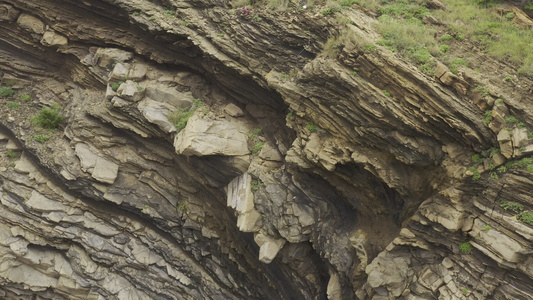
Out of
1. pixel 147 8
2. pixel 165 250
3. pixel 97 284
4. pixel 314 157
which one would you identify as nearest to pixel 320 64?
pixel 314 157

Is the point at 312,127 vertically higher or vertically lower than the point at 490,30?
lower

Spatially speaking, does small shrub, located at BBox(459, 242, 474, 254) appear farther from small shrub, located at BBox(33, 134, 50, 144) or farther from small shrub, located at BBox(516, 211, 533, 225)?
small shrub, located at BBox(33, 134, 50, 144)

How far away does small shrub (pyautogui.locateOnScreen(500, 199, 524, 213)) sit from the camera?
972cm

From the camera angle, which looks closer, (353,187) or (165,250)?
(353,187)

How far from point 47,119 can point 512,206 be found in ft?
55.7

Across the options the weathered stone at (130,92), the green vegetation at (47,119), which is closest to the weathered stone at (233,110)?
the weathered stone at (130,92)

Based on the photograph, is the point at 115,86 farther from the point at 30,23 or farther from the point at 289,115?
the point at 289,115

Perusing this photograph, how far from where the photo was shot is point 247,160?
14.2m

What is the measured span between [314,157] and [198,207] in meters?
5.95

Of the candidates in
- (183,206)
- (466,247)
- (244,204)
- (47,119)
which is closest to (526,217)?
(466,247)

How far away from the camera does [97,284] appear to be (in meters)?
15.6

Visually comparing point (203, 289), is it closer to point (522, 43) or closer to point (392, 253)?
point (392, 253)

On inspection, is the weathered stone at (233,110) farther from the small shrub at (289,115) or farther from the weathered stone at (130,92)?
the weathered stone at (130,92)

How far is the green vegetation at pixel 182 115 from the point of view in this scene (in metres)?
14.8
